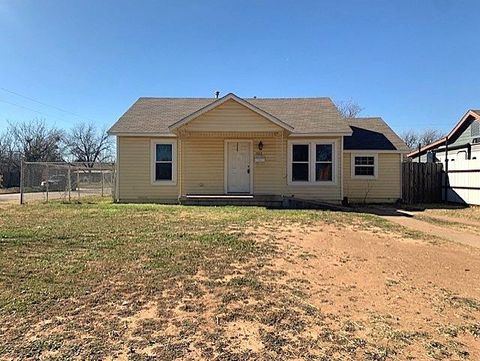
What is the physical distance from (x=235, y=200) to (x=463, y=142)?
15812mm

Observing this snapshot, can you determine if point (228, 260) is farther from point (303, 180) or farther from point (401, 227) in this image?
point (303, 180)

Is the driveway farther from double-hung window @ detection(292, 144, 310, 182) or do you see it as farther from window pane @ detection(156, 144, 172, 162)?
window pane @ detection(156, 144, 172, 162)

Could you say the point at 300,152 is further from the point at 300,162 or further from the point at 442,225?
the point at 442,225

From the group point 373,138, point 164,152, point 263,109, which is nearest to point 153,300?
point 164,152

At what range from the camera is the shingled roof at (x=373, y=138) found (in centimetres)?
1599

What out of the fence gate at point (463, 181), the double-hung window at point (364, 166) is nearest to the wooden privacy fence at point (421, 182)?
the fence gate at point (463, 181)

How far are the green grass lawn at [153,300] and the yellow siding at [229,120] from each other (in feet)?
22.1

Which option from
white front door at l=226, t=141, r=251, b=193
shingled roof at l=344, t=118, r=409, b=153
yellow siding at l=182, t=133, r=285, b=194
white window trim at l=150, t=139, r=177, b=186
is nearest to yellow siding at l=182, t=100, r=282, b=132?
yellow siding at l=182, t=133, r=285, b=194

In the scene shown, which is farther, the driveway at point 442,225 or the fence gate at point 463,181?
the fence gate at point 463,181

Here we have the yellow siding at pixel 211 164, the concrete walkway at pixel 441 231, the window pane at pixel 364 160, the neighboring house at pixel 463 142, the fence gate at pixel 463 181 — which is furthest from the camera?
the neighboring house at pixel 463 142

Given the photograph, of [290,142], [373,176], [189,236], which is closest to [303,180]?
[290,142]

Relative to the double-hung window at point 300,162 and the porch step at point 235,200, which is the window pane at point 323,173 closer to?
the double-hung window at point 300,162

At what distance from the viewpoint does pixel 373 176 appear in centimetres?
1608

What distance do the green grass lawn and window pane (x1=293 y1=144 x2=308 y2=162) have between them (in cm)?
799
